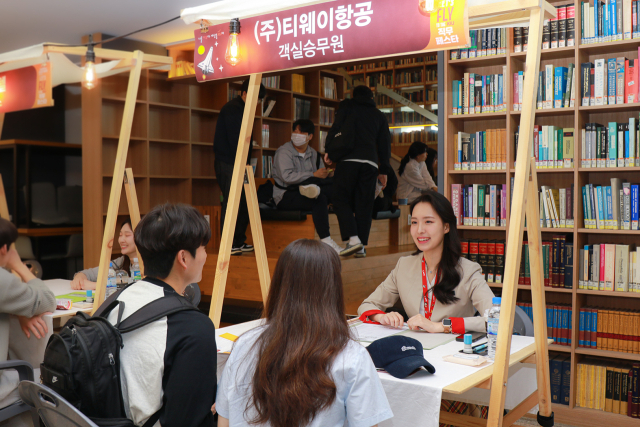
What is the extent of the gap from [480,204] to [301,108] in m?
4.69

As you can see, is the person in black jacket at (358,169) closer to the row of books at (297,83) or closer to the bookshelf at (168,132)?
the bookshelf at (168,132)

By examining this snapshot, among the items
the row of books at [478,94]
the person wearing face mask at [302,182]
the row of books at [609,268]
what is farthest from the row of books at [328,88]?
the row of books at [609,268]

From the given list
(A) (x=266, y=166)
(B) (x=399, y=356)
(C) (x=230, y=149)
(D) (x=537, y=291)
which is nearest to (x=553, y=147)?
(D) (x=537, y=291)

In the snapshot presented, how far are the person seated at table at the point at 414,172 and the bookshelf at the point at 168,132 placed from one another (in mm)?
1529

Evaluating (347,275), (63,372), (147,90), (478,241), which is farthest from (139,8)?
(63,372)

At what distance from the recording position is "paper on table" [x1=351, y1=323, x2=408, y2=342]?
94.7 inches

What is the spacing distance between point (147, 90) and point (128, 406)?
6172 millimetres

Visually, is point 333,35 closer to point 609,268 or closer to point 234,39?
point 234,39

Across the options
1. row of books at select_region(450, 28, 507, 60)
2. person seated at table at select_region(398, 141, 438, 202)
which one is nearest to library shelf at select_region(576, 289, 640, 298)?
row of books at select_region(450, 28, 507, 60)

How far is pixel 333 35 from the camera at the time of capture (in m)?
2.73

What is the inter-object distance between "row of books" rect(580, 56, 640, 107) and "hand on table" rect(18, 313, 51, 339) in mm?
3488

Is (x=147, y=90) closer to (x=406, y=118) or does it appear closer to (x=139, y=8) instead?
(x=139, y=8)

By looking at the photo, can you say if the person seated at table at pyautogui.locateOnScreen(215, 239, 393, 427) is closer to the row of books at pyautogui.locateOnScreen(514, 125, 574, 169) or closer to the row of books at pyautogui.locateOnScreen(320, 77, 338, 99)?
the row of books at pyautogui.locateOnScreen(514, 125, 574, 169)

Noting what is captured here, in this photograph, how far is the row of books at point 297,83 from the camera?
8.15 metres
